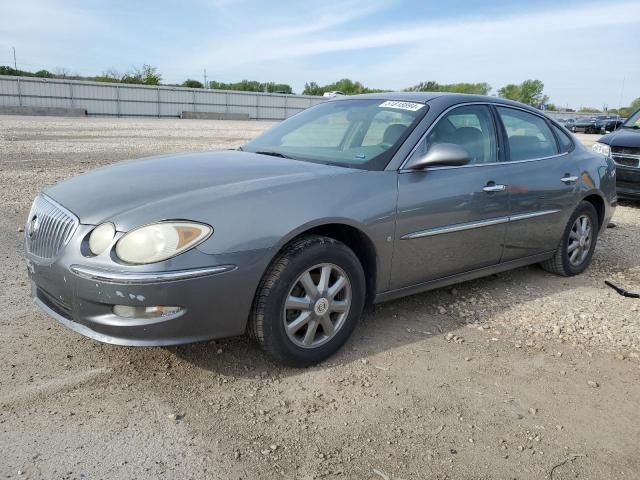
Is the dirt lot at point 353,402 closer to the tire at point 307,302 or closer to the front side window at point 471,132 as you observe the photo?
the tire at point 307,302

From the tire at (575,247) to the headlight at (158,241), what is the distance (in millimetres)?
3590

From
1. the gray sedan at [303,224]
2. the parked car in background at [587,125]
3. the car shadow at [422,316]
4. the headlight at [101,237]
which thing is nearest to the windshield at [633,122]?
the car shadow at [422,316]

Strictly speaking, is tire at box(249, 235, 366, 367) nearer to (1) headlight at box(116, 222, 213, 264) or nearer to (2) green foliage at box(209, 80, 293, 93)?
(1) headlight at box(116, 222, 213, 264)

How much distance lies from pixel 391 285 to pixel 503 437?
122 centimetres

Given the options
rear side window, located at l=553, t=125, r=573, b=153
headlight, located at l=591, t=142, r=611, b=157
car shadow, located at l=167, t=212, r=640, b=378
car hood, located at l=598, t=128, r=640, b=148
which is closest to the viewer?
car shadow, located at l=167, t=212, r=640, b=378

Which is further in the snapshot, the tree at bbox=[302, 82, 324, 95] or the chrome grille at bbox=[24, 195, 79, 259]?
the tree at bbox=[302, 82, 324, 95]

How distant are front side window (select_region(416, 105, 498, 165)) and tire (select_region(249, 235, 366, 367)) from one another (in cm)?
114

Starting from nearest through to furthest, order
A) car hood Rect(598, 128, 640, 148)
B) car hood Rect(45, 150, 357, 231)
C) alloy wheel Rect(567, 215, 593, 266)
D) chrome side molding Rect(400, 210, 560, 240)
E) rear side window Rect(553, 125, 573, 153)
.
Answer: car hood Rect(45, 150, 357, 231)
chrome side molding Rect(400, 210, 560, 240)
rear side window Rect(553, 125, 573, 153)
alloy wheel Rect(567, 215, 593, 266)
car hood Rect(598, 128, 640, 148)

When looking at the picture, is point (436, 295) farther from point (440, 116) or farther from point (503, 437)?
point (503, 437)

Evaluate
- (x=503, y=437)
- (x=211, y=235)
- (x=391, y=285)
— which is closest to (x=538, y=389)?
(x=503, y=437)

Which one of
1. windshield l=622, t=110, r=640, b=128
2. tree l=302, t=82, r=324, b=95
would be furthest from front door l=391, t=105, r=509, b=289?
tree l=302, t=82, r=324, b=95

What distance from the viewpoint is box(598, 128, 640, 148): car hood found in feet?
28.5

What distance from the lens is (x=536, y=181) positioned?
175 inches

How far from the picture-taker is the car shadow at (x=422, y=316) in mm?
3234
